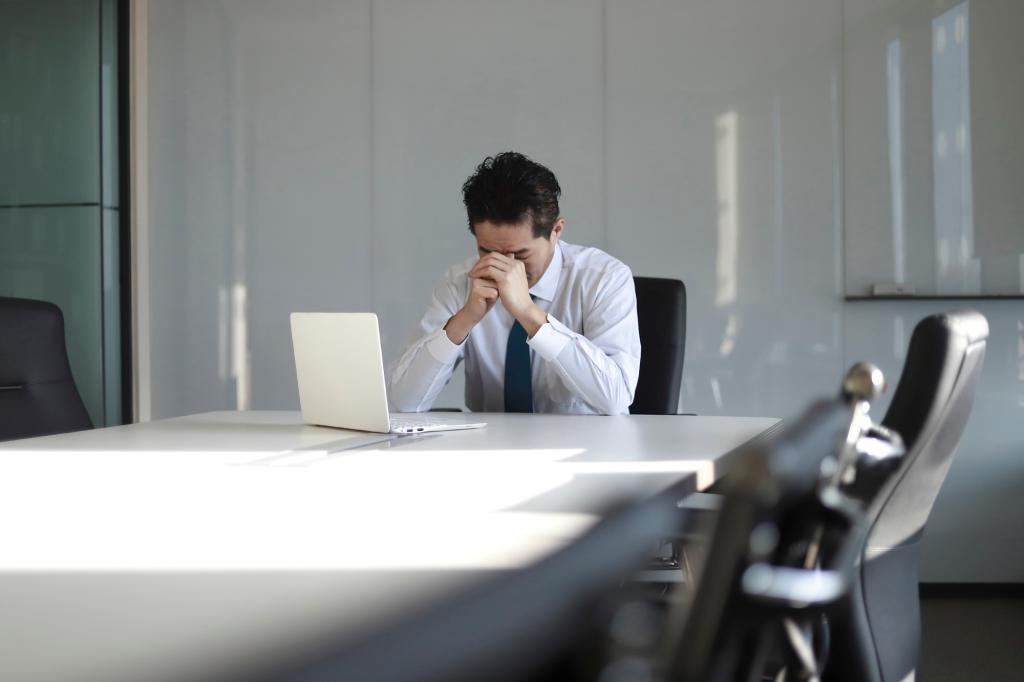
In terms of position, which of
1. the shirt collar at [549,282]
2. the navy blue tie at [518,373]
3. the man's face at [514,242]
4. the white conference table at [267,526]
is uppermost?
the man's face at [514,242]

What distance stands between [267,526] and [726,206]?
11.4ft

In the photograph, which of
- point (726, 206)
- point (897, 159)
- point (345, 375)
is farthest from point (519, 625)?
point (897, 159)

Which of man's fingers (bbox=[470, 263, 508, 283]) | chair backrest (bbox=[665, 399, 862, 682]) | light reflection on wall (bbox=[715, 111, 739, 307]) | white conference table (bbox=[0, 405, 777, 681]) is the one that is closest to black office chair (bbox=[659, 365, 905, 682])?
chair backrest (bbox=[665, 399, 862, 682])

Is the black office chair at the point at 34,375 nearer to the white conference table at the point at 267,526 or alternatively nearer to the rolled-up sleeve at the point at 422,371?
the white conference table at the point at 267,526

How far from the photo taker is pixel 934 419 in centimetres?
116

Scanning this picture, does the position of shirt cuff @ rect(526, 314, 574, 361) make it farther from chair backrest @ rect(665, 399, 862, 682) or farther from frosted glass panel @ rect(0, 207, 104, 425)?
frosted glass panel @ rect(0, 207, 104, 425)

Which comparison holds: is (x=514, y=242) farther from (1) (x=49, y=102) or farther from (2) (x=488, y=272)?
(1) (x=49, y=102)

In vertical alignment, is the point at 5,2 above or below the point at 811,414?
above

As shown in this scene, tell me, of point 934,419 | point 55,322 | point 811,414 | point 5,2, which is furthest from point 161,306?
point 811,414

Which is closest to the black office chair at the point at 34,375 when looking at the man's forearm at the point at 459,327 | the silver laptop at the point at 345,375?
the silver laptop at the point at 345,375

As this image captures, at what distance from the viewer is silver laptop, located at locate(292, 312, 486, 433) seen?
2111 millimetres

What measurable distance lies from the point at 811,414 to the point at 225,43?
463 cm

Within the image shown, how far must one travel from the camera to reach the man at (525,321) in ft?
8.80

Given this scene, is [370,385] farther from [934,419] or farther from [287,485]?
[934,419]
